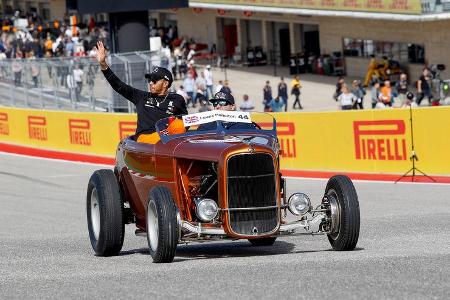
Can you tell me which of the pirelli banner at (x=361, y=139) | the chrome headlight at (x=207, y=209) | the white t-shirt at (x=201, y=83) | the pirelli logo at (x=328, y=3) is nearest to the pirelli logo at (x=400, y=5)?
the pirelli logo at (x=328, y=3)

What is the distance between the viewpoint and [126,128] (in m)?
30.4

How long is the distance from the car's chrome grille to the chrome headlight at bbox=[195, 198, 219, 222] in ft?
0.48

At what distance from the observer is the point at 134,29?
119 ft

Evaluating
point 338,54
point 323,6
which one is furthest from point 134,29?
point 338,54

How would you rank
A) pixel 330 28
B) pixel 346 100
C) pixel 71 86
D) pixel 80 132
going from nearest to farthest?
pixel 80 132 < pixel 71 86 < pixel 346 100 < pixel 330 28

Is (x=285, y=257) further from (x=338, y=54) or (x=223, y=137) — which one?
(x=338, y=54)

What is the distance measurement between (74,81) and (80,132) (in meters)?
2.53

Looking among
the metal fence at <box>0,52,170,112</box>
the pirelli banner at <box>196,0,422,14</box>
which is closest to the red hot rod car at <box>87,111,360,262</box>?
the metal fence at <box>0,52,170,112</box>

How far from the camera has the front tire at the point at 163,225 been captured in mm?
11375

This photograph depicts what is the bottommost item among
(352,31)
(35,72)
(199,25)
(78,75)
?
(78,75)

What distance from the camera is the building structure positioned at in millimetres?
45469

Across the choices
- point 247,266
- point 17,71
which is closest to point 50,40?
point 17,71

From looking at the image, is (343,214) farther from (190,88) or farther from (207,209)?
(190,88)

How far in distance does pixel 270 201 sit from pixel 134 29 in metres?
25.2
